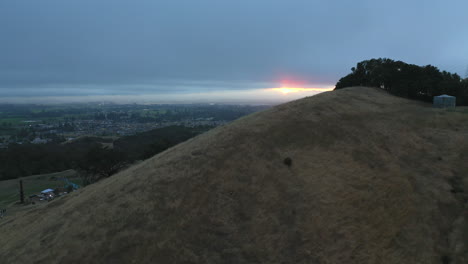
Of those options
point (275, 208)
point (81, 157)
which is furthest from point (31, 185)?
point (275, 208)

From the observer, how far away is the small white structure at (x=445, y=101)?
33281 mm

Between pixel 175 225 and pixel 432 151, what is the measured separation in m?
20.2

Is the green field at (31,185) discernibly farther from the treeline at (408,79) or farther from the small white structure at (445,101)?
the small white structure at (445,101)

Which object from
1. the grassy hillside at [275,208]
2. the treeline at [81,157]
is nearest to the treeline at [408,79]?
the grassy hillside at [275,208]

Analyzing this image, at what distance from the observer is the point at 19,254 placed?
1223 centimetres

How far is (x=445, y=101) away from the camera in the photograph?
33906 mm

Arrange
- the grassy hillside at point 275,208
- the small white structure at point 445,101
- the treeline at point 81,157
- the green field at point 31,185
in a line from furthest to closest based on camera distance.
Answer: the green field at point 31,185, the treeline at point 81,157, the small white structure at point 445,101, the grassy hillside at point 275,208

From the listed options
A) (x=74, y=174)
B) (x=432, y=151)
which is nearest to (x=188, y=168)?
(x=432, y=151)

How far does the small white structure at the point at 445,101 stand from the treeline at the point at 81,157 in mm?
44239

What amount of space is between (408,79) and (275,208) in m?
43.4

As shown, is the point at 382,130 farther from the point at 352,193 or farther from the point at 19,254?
the point at 19,254

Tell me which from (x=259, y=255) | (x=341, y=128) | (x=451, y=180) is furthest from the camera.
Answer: (x=341, y=128)

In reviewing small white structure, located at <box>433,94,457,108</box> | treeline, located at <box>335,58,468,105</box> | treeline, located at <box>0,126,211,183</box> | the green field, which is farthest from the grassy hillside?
the green field

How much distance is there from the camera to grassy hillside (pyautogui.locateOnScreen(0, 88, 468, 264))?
34.9 ft
